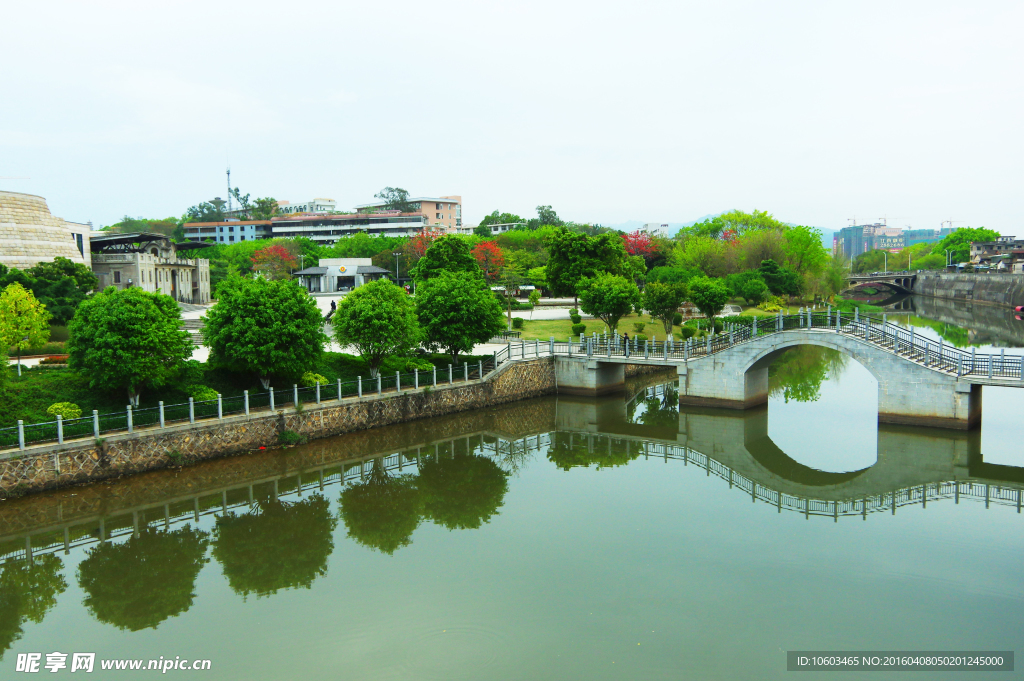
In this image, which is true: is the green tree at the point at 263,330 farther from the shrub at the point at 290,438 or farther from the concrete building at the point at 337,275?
the concrete building at the point at 337,275

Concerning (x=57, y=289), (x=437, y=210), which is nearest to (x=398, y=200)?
(x=437, y=210)

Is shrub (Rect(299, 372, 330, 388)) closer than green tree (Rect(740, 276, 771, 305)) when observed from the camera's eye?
Yes

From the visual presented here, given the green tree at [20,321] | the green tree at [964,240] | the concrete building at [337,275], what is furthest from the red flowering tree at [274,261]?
the green tree at [964,240]

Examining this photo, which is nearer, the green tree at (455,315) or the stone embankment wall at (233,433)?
the stone embankment wall at (233,433)

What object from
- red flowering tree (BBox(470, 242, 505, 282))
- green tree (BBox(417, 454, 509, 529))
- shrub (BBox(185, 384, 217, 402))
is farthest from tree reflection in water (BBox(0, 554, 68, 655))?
red flowering tree (BBox(470, 242, 505, 282))

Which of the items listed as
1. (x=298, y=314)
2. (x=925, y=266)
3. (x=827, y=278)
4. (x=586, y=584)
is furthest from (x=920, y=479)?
(x=925, y=266)

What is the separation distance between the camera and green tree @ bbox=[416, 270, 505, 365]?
31.1 metres

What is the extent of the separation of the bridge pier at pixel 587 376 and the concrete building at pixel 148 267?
1045 inches

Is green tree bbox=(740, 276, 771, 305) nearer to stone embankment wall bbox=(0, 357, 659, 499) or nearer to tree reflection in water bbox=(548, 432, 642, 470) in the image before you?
stone embankment wall bbox=(0, 357, 659, 499)

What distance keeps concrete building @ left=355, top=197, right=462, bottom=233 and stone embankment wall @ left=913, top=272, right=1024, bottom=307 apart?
72664 millimetres

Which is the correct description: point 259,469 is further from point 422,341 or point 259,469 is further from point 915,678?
point 915,678

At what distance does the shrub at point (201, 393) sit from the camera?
2398 centimetres

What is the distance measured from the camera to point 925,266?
128 m

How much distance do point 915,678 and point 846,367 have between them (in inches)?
1331
